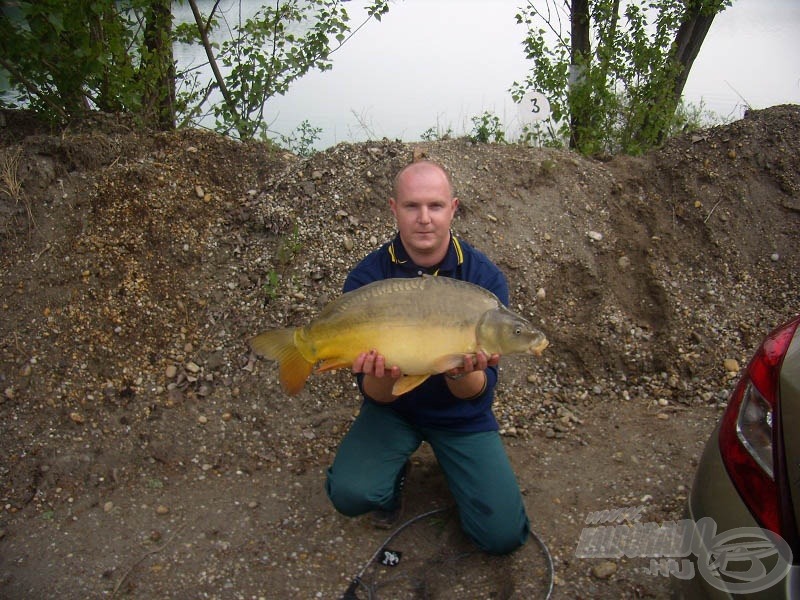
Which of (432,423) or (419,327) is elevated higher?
(419,327)

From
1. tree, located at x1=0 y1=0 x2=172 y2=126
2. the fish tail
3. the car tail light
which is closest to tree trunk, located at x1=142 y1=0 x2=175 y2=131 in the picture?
tree, located at x1=0 y1=0 x2=172 y2=126

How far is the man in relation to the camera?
8.07ft

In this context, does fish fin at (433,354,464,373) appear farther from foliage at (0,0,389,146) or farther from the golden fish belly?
foliage at (0,0,389,146)

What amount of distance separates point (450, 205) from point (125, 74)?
2776mm

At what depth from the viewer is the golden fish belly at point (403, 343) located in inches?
83.7

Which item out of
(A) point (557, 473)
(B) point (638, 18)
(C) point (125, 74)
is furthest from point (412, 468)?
(B) point (638, 18)

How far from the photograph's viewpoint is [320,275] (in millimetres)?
3787

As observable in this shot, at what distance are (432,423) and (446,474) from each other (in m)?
0.23

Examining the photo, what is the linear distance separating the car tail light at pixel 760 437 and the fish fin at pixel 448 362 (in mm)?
801

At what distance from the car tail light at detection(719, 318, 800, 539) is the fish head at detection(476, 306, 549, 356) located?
1.94ft

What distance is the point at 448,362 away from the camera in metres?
2.16

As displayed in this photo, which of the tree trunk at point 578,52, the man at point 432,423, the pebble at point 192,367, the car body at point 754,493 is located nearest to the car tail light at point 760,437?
the car body at point 754,493

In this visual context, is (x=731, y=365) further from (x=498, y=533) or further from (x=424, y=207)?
(x=424, y=207)

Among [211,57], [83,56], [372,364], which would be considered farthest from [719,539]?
[211,57]
